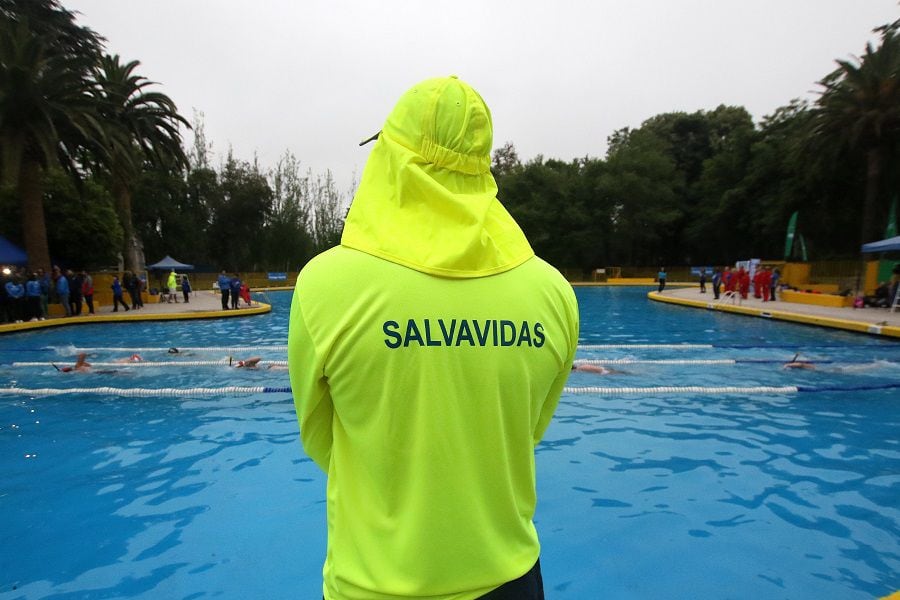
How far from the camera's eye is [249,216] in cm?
4525

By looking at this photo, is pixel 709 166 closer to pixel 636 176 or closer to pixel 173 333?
pixel 636 176

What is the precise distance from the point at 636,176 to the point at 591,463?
4351 cm

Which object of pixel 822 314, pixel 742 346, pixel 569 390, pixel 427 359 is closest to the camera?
pixel 427 359

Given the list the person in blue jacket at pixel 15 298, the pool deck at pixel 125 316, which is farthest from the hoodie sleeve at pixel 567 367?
the person in blue jacket at pixel 15 298

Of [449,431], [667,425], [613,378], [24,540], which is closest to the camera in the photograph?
[449,431]

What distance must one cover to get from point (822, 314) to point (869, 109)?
50.4ft

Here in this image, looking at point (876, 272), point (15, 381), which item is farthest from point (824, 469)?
point (876, 272)

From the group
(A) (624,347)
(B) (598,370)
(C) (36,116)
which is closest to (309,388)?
(B) (598,370)

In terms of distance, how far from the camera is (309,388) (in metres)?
1.16

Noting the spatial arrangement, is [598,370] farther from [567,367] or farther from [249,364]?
[567,367]

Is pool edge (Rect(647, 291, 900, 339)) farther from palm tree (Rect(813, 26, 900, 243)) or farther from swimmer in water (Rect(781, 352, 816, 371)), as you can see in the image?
palm tree (Rect(813, 26, 900, 243))

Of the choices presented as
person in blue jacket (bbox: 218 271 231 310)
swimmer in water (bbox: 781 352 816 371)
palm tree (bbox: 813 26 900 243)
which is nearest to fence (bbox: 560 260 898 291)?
palm tree (bbox: 813 26 900 243)

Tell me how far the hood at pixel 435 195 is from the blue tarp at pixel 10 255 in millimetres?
23157

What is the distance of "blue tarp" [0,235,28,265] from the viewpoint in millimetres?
18406
